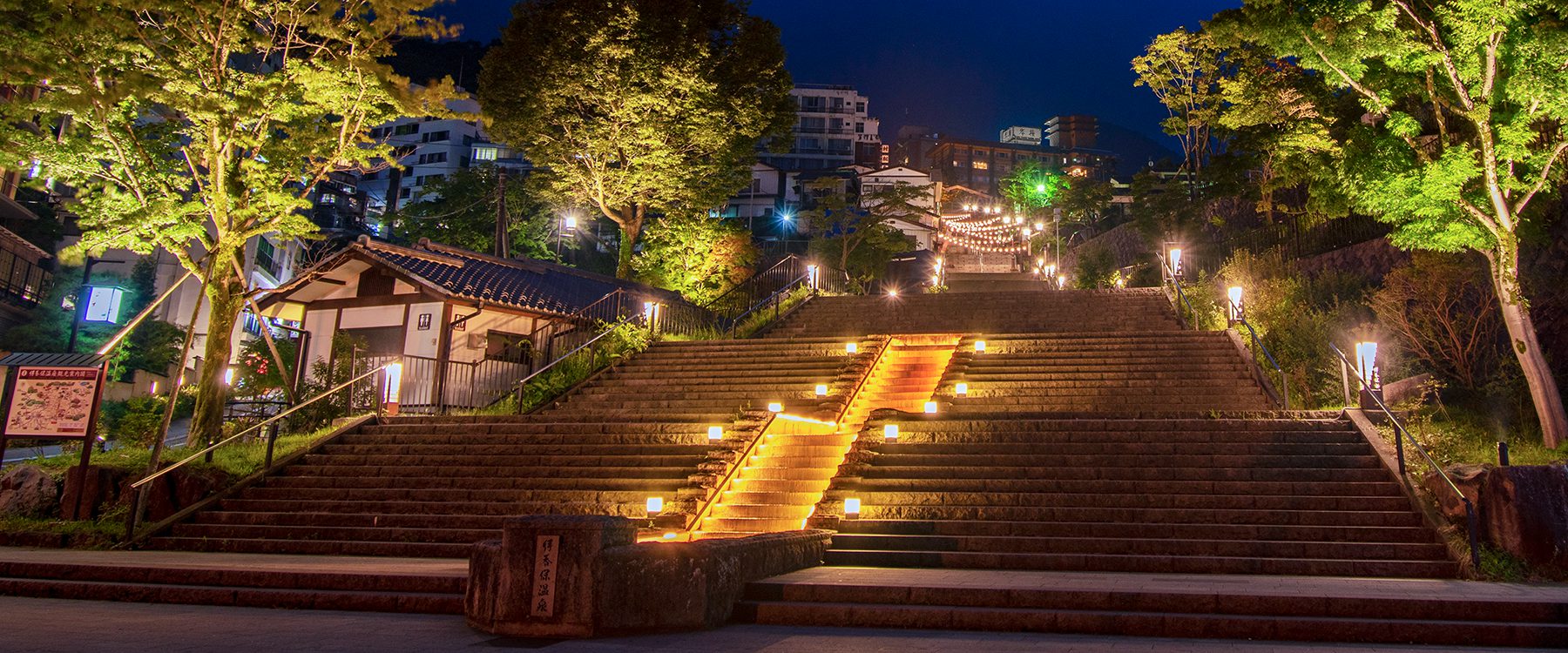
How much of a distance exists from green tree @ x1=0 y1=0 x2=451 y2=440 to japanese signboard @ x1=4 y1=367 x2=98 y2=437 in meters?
2.48

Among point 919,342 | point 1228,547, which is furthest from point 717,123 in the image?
point 1228,547

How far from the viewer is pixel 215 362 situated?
14328mm

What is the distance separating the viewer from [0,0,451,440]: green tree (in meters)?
12.1

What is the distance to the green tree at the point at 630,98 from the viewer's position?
2597 cm

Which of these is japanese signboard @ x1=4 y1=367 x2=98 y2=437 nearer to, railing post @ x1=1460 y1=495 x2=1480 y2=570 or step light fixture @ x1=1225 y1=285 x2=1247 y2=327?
railing post @ x1=1460 y1=495 x2=1480 y2=570

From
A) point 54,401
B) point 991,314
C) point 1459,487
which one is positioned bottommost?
point 1459,487

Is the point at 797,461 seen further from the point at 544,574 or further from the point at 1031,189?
the point at 1031,189

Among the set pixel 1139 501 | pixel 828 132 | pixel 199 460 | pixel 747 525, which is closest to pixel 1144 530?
pixel 1139 501

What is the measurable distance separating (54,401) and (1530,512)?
1660 centimetres

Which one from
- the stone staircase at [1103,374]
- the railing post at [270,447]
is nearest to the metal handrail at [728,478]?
the stone staircase at [1103,374]

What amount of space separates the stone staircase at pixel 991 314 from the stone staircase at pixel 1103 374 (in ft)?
9.16

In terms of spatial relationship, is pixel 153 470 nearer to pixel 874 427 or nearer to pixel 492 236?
pixel 874 427

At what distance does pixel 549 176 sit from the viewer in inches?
1121

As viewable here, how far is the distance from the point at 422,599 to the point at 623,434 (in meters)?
5.80
